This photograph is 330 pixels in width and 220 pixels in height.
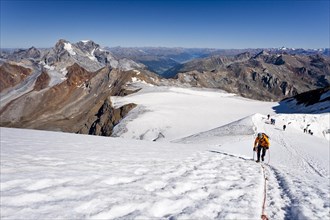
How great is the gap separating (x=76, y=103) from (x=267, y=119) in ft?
351

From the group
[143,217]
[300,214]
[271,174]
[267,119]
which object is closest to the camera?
[143,217]

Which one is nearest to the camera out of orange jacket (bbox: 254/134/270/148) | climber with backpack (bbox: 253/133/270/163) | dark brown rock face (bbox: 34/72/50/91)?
climber with backpack (bbox: 253/133/270/163)

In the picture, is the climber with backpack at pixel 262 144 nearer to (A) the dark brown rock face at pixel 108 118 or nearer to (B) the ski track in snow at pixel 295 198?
(B) the ski track in snow at pixel 295 198

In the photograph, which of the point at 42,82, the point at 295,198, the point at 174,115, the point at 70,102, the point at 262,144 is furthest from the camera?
the point at 42,82

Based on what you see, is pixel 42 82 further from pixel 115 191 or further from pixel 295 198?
pixel 295 198

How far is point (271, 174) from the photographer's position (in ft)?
45.4

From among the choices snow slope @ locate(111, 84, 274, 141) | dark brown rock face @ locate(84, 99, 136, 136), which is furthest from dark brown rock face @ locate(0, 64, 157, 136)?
snow slope @ locate(111, 84, 274, 141)

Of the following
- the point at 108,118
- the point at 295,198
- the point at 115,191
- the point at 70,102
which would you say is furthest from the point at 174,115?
the point at 70,102

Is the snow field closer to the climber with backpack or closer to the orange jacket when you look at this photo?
the climber with backpack

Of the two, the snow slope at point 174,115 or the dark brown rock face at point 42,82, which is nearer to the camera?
the snow slope at point 174,115

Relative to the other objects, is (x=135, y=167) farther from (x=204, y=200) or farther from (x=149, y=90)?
(x=149, y=90)

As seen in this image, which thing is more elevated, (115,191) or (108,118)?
(108,118)

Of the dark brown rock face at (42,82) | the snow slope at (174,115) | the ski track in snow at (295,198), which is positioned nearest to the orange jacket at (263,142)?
the ski track in snow at (295,198)

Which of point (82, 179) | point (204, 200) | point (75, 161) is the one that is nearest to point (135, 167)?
point (75, 161)
